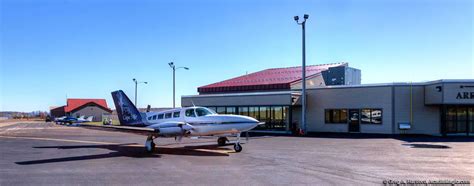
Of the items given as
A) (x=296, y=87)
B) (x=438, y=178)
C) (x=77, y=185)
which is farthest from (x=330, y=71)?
(x=77, y=185)

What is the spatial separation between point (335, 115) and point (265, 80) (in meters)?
11.1

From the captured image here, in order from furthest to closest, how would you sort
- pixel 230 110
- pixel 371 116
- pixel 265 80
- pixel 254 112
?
pixel 265 80, pixel 230 110, pixel 254 112, pixel 371 116

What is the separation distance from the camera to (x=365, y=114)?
30.0m

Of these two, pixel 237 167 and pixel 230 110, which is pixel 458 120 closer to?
pixel 230 110

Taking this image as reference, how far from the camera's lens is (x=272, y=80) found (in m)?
40.3

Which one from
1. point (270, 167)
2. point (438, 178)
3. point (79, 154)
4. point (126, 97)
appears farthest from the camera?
point (126, 97)

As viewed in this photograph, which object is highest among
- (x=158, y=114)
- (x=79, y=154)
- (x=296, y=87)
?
(x=296, y=87)

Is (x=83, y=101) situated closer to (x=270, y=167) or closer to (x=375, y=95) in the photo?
(x=375, y=95)

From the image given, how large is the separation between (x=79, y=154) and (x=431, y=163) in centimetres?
1400

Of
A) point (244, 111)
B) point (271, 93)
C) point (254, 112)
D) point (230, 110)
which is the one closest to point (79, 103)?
point (230, 110)

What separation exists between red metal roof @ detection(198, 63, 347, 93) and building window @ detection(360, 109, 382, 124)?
28.6 ft

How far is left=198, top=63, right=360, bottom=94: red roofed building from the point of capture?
1505 inches

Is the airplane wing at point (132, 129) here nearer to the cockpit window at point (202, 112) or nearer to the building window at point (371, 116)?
the cockpit window at point (202, 112)

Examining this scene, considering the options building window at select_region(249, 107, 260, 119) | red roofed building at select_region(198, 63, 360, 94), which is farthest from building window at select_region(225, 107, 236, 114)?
red roofed building at select_region(198, 63, 360, 94)
